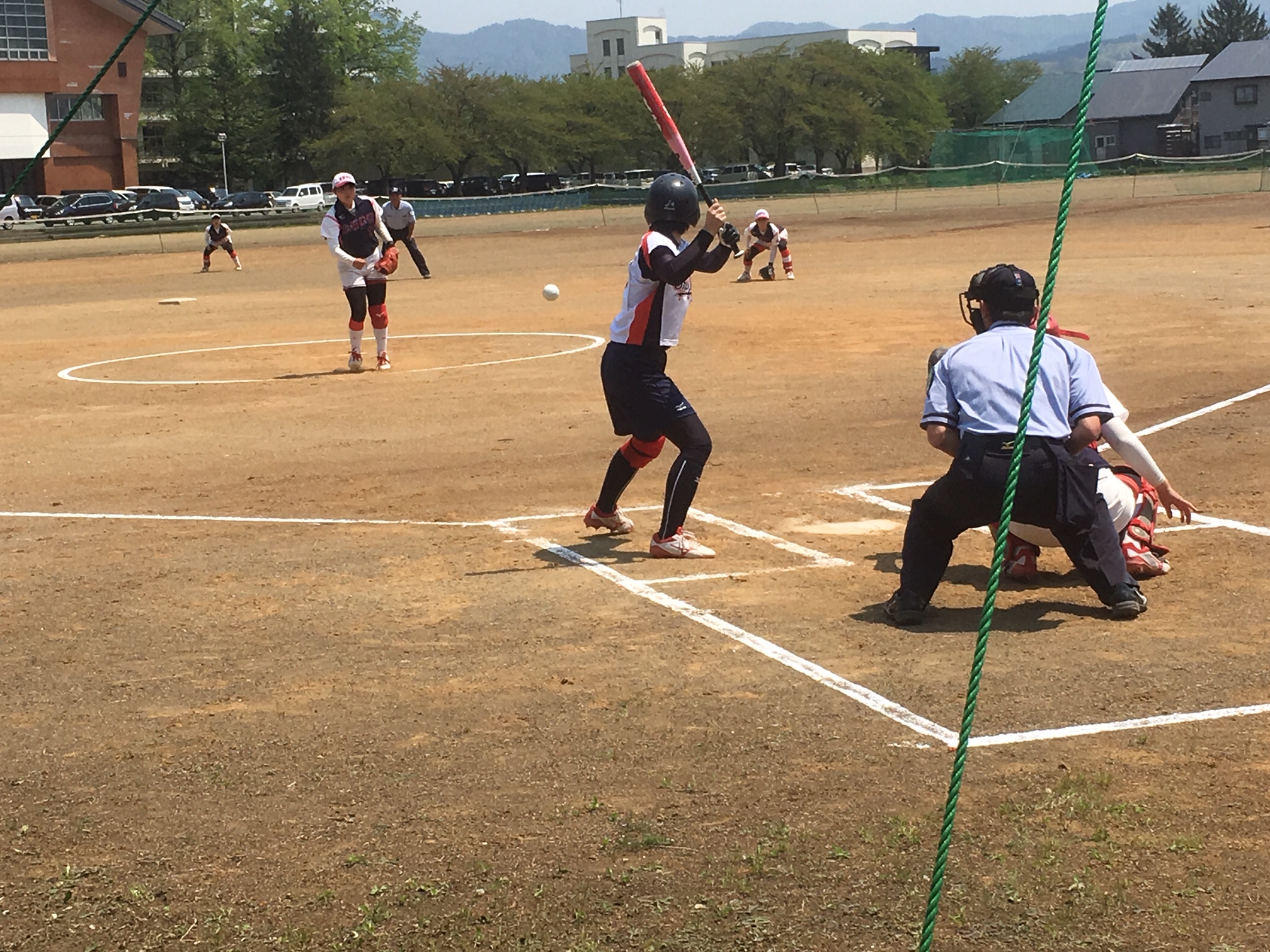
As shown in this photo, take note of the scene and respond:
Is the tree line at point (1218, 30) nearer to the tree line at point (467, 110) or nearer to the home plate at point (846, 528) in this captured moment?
the tree line at point (467, 110)

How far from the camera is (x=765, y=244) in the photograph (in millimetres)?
29391

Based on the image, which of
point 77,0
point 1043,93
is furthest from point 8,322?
point 1043,93

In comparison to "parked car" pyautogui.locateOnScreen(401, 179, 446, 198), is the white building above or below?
above

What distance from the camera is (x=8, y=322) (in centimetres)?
2839

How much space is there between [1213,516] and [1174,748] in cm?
439

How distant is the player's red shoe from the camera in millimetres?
8438

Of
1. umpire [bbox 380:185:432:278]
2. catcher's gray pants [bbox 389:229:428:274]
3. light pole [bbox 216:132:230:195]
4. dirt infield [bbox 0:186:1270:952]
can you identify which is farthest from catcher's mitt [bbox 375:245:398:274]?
light pole [bbox 216:132:230:195]

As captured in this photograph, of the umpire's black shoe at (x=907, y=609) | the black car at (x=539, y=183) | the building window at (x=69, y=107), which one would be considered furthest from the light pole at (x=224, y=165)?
the umpire's black shoe at (x=907, y=609)

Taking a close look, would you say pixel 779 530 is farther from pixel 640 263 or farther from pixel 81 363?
pixel 81 363

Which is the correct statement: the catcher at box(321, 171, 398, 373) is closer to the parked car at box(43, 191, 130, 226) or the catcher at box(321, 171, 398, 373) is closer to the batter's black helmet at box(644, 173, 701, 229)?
the batter's black helmet at box(644, 173, 701, 229)

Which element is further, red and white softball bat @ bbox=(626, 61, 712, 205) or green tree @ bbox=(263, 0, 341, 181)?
green tree @ bbox=(263, 0, 341, 181)

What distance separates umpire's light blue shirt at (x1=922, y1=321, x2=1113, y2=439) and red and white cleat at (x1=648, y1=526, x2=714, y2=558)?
1.91m

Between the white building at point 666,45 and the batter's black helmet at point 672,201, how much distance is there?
118 meters

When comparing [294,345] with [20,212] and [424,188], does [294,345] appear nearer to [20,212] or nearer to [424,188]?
[20,212]
